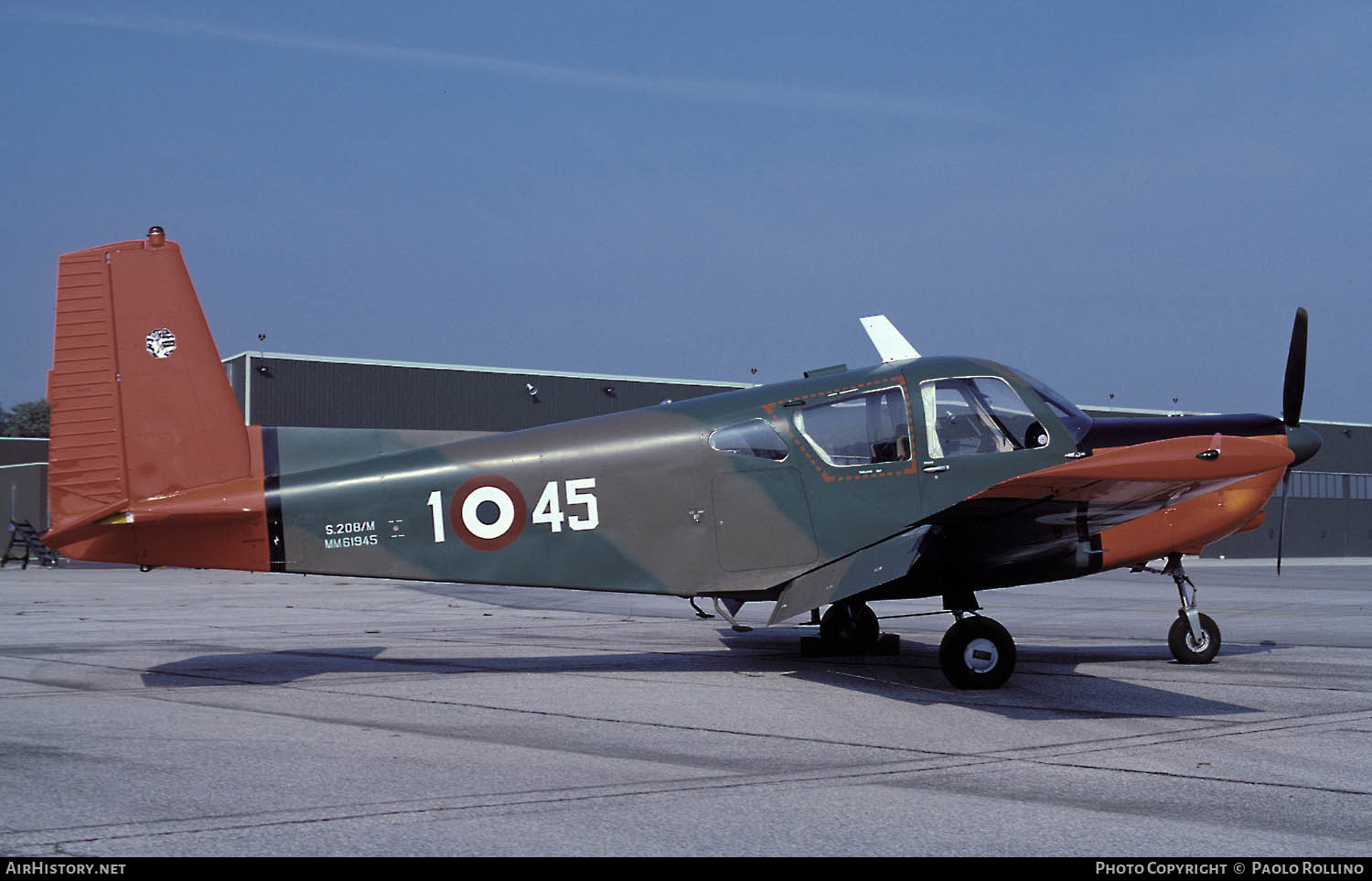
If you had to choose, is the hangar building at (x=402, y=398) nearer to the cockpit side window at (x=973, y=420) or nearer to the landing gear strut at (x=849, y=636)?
the landing gear strut at (x=849, y=636)

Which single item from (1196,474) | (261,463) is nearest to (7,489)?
(261,463)

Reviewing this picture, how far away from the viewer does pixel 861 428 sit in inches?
404

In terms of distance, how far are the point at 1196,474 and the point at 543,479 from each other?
528cm

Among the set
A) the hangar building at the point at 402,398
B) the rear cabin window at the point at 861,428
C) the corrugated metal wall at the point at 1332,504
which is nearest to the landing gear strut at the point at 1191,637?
the rear cabin window at the point at 861,428

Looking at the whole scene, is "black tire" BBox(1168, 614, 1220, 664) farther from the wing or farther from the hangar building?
the hangar building

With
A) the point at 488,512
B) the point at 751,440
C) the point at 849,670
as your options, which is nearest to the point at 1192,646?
the point at 849,670

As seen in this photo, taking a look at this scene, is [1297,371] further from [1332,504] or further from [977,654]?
[1332,504]

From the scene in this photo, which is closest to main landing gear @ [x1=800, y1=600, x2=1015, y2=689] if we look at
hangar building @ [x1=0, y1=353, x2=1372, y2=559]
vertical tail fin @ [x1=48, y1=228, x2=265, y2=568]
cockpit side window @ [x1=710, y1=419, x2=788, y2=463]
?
cockpit side window @ [x1=710, y1=419, x2=788, y2=463]

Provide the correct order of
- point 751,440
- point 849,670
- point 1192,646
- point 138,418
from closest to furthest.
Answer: point 138,418 → point 751,440 → point 849,670 → point 1192,646

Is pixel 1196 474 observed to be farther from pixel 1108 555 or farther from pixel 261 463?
pixel 261 463

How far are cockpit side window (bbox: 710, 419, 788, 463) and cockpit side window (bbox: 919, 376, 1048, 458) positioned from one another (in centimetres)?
133

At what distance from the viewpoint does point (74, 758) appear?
639 centimetres

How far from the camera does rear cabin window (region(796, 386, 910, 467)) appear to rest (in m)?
10.2

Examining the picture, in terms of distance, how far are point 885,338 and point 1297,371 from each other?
4.63 meters
